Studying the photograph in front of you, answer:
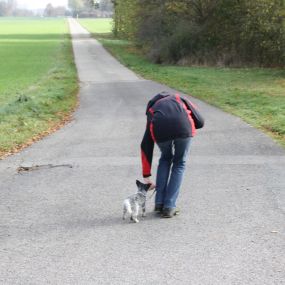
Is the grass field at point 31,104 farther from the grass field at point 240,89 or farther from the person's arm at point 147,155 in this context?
the person's arm at point 147,155

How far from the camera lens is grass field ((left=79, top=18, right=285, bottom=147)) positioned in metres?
14.5

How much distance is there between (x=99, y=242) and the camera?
5641mm

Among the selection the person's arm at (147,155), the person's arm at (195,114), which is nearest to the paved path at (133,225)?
the person's arm at (147,155)

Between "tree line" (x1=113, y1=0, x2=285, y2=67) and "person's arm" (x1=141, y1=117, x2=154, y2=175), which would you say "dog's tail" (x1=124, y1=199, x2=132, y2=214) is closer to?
"person's arm" (x1=141, y1=117, x2=154, y2=175)

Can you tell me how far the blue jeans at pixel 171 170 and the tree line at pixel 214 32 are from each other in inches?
1068

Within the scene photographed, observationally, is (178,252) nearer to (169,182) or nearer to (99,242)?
(99,242)

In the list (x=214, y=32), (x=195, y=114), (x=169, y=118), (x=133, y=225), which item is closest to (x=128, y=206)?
(x=133, y=225)

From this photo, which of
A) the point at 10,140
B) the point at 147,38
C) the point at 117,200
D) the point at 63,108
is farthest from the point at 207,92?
the point at 147,38

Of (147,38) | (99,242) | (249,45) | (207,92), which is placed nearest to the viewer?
(99,242)

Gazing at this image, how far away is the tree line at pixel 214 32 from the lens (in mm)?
33062

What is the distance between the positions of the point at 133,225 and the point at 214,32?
3155 centimetres

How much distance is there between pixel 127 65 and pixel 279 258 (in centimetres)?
3194

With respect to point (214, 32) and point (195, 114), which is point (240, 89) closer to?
point (214, 32)

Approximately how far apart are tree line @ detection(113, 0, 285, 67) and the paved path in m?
22.3
